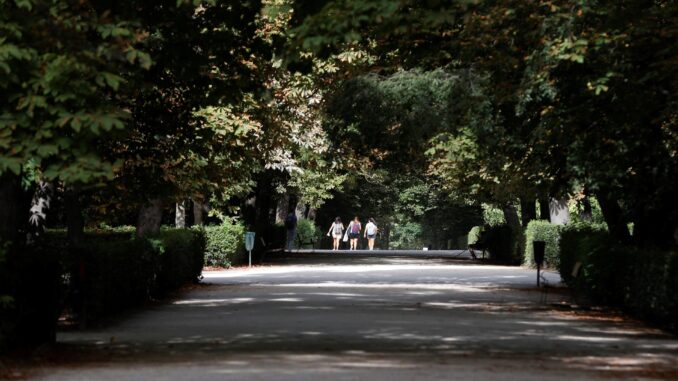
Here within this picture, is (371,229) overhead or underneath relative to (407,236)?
underneath

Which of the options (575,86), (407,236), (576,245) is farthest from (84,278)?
(407,236)

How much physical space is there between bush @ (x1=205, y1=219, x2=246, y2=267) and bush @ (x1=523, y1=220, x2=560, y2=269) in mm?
8716

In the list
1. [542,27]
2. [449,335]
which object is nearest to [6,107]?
[449,335]

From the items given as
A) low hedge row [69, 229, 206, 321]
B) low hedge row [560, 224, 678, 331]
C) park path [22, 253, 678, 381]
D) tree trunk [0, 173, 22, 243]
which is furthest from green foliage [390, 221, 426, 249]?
tree trunk [0, 173, 22, 243]

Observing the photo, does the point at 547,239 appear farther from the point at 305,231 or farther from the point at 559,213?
the point at 305,231

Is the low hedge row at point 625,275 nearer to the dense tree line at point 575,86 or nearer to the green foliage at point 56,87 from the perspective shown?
the dense tree line at point 575,86

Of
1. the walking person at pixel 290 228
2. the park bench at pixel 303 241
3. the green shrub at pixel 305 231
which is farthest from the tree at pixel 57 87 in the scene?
the green shrub at pixel 305 231

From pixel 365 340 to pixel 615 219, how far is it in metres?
11.0

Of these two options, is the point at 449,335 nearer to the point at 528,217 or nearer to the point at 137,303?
the point at 137,303

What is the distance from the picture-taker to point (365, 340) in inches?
600

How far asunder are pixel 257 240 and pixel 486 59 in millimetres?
24005

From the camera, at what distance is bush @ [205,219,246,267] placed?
1437 inches

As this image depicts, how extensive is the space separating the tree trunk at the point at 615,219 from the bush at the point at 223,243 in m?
14.0

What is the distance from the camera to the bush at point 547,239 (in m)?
35.9
